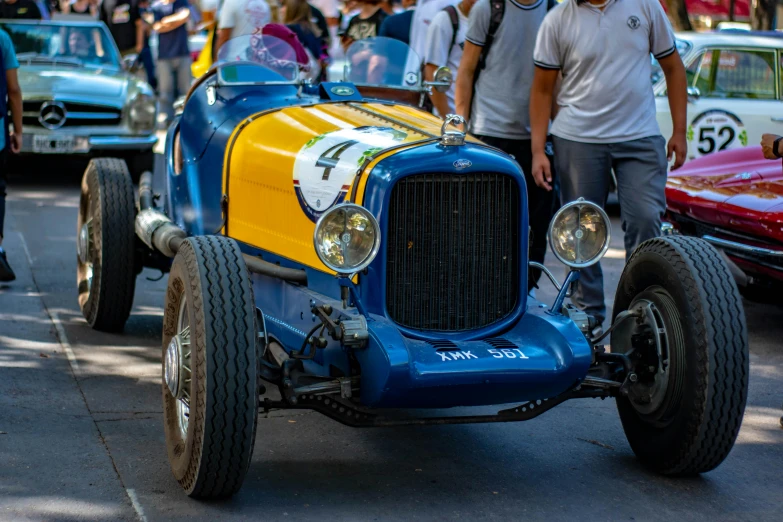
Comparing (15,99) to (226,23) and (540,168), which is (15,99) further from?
(540,168)

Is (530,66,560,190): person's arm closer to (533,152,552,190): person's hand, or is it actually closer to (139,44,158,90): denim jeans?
(533,152,552,190): person's hand

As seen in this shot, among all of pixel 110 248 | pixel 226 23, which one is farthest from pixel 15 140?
pixel 110 248

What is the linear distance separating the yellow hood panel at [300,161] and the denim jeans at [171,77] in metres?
10.7

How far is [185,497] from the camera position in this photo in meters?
4.14

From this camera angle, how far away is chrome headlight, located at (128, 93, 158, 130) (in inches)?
449

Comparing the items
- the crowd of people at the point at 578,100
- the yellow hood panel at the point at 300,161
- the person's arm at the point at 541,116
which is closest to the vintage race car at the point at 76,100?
the crowd of people at the point at 578,100

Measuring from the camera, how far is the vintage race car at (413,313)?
4020 millimetres

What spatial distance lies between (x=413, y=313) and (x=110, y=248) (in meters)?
2.39

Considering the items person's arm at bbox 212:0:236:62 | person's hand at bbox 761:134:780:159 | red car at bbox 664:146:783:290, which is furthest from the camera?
person's arm at bbox 212:0:236:62

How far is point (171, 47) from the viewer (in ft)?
51.8

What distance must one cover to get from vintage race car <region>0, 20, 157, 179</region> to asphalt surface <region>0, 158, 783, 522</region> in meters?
5.30

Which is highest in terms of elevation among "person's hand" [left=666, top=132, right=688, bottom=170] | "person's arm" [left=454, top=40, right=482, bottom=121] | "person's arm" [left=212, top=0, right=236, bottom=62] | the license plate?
"person's arm" [left=212, top=0, right=236, bottom=62]

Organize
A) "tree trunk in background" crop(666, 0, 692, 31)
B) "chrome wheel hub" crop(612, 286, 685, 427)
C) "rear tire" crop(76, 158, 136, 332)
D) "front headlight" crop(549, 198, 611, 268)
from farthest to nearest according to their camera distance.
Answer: "tree trunk in background" crop(666, 0, 692, 31) < "rear tire" crop(76, 158, 136, 332) < "front headlight" crop(549, 198, 611, 268) < "chrome wheel hub" crop(612, 286, 685, 427)

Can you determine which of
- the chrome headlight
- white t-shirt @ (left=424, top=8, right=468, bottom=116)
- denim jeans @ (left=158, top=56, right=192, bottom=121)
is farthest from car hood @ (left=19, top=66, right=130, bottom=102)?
white t-shirt @ (left=424, top=8, right=468, bottom=116)
